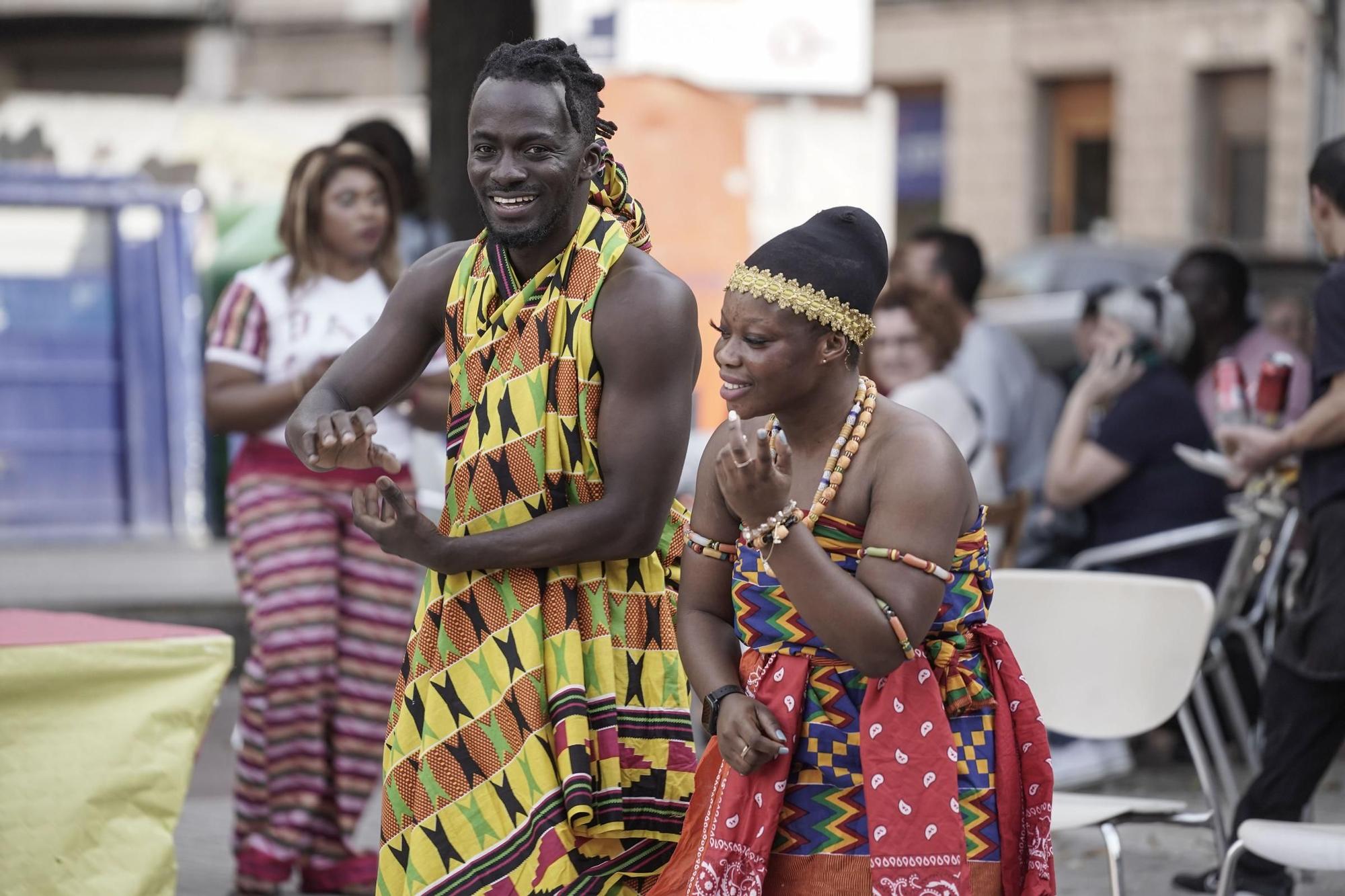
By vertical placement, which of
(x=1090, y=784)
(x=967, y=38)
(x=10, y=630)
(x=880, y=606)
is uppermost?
(x=967, y=38)

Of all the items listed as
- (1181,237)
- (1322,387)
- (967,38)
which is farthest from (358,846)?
(967,38)

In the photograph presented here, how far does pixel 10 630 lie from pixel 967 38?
1953 cm

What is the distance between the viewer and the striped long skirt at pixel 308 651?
4.44m

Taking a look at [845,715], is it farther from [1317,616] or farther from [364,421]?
[1317,616]

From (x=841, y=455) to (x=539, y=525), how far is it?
1.63ft

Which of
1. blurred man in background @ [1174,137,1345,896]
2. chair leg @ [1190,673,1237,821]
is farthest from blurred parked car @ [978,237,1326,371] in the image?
blurred man in background @ [1174,137,1345,896]

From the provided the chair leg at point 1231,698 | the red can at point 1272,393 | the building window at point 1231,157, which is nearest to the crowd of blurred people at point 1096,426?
the chair leg at point 1231,698

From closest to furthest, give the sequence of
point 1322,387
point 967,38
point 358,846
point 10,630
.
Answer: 1. point 10,630
2. point 1322,387
3. point 358,846
4. point 967,38

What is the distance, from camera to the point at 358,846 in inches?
199

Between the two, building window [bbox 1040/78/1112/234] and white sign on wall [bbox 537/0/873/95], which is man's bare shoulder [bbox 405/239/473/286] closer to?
white sign on wall [bbox 537/0/873/95]

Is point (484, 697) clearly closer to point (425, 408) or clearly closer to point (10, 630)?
point (10, 630)

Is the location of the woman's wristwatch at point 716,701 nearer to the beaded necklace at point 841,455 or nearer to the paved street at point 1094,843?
the beaded necklace at point 841,455

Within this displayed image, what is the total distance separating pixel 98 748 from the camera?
3244mm

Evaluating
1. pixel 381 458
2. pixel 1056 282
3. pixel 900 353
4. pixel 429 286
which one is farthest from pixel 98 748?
pixel 1056 282
